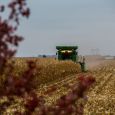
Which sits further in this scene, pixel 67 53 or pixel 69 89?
pixel 67 53

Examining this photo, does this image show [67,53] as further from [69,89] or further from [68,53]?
[69,89]

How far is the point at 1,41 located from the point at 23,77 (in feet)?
1.25

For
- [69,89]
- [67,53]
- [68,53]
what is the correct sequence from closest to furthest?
[69,89] → [68,53] → [67,53]

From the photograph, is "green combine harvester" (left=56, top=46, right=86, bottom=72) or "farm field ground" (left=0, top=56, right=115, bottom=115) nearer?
"farm field ground" (left=0, top=56, right=115, bottom=115)

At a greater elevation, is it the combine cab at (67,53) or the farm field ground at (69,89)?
the combine cab at (67,53)

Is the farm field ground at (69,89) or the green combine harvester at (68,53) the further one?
the green combine harvester at (68,53)

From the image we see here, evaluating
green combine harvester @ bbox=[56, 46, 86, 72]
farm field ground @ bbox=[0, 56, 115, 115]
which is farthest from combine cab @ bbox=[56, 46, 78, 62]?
farm field ground @ bbox=[0, 56, 115, 115]

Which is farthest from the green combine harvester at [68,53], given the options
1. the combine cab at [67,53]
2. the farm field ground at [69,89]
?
the farm field ground at [69,89]

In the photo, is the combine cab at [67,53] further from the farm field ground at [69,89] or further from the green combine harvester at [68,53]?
the farm field ground at [69,89]

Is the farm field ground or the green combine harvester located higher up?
the green combine harvester

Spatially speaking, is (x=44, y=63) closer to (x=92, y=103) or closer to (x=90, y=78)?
(x=92, y=103)

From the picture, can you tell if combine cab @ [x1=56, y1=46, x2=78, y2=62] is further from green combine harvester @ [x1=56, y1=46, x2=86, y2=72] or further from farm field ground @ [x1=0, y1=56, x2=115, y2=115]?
farm field ground @ [x1=0, y1=56, x2=115, y2=115]

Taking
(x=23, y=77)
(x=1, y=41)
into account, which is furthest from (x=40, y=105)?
(x=1, y=41)

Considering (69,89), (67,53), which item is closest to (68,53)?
(67,53)
